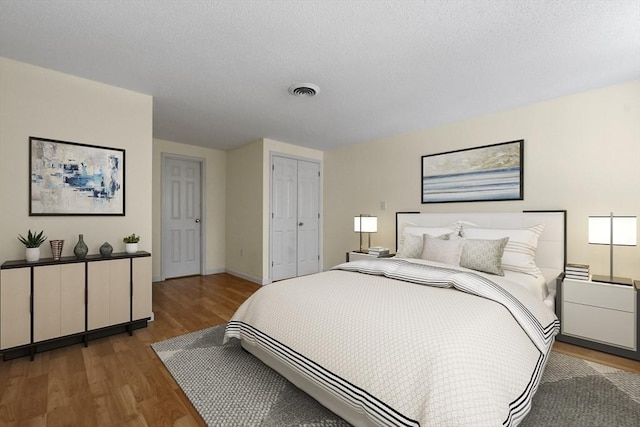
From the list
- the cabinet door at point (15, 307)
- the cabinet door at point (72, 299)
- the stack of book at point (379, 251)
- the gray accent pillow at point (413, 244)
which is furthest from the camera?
the stack of book at point (379, 251)

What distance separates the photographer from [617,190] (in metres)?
2.72

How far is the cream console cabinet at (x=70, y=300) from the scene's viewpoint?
2.26m

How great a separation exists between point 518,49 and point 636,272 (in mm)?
2304

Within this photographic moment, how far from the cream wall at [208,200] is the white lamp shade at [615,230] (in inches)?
208

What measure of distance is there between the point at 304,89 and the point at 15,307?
2.99 metres

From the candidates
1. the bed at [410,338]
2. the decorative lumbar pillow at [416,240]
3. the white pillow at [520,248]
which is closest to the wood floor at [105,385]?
the bed at [410,338]

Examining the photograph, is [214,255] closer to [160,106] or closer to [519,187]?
[160,106]

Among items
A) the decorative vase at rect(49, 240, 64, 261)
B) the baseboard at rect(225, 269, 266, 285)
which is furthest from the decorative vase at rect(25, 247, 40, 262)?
the baseboard at rect(225, 269, 266, 285)

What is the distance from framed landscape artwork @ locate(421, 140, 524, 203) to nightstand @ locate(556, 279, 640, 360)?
3.69 feet

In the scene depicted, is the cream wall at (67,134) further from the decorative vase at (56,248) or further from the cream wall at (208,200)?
the cream wall at (208,200)

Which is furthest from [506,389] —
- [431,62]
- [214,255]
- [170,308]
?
[214,255]

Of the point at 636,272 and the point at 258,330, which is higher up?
the point at 636,272

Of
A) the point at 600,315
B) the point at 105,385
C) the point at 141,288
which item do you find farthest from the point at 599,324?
the point at 141,288

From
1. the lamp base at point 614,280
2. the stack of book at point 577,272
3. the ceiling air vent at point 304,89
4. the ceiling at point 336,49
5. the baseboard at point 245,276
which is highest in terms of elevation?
the ceiling at point 336,49
